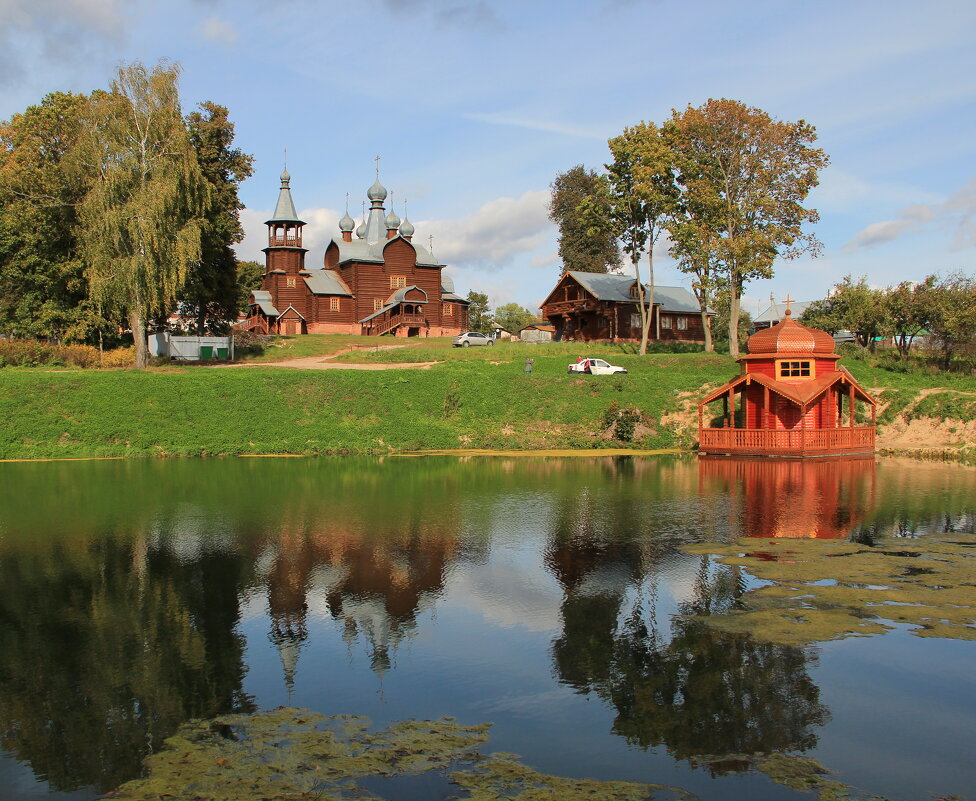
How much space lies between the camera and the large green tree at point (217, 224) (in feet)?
188

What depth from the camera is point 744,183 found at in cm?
5625

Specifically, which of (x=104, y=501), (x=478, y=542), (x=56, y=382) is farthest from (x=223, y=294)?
(x=478, y=542)

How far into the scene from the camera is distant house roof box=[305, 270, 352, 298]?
81.6 m

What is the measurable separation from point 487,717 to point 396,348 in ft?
177

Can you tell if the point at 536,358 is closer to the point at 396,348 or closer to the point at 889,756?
the point at 396,348

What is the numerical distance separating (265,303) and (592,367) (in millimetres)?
39864

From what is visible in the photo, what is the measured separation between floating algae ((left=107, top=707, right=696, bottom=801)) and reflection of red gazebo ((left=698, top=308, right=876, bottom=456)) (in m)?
31.2

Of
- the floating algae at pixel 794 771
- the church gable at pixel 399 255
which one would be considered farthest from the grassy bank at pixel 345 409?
the church gable at pixel 399 255

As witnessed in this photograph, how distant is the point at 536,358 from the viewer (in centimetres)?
5734

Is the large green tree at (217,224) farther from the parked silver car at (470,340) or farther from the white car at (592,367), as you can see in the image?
the white car at (592,367)

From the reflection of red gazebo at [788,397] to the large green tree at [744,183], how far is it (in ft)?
48.1

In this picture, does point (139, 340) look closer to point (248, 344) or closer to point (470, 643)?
point (248, 344)

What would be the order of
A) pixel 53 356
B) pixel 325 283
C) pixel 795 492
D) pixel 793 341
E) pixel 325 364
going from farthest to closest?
1. pixel 325 283
2. pixel 325 364
3. pixel 53 356
4. pixel 793 341
5. pixel 795 492

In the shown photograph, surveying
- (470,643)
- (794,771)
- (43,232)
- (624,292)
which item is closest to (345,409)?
(43,232)
